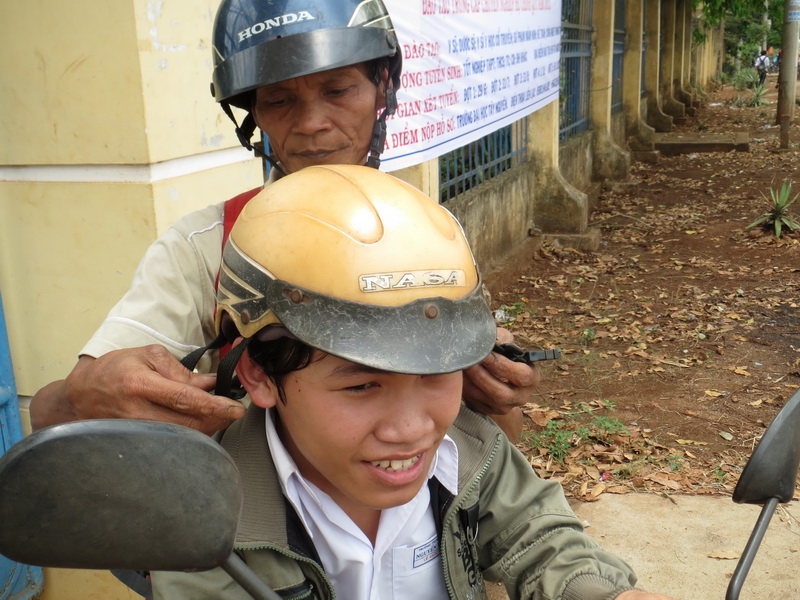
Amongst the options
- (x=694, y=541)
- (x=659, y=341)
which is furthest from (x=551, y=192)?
(x=694, y=541)

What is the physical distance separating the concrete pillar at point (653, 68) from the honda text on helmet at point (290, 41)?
54.1 ft

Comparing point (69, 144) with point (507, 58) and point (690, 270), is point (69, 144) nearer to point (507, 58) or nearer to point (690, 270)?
point (507, 58)

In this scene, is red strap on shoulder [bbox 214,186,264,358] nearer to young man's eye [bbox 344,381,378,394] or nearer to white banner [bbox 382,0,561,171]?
young man's eye [bbox 344,381,378,394]

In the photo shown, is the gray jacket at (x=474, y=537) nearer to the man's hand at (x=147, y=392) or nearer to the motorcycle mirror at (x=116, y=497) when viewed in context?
the man's hand at (x=147, y=392)

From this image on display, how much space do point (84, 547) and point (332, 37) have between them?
142 cm

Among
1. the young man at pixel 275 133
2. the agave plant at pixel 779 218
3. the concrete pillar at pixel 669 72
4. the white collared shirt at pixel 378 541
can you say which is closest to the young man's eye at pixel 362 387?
the white collared shirt at pixel 378 541

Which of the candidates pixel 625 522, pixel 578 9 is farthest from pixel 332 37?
pixel 578 9

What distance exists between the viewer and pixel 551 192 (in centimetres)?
938

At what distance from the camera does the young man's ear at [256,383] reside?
1.59 metres

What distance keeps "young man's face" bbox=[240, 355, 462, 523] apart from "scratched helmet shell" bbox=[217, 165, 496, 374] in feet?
0.30

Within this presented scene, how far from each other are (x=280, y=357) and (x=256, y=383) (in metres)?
0.12

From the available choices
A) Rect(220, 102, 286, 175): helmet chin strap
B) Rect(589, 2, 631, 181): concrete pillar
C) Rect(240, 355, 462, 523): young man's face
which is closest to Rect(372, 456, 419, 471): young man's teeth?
Rect(240, 355, 462, 523): young man's face

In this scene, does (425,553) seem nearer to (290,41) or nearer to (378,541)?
(378,541)

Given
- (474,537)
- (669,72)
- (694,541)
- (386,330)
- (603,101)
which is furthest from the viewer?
(669,72)
